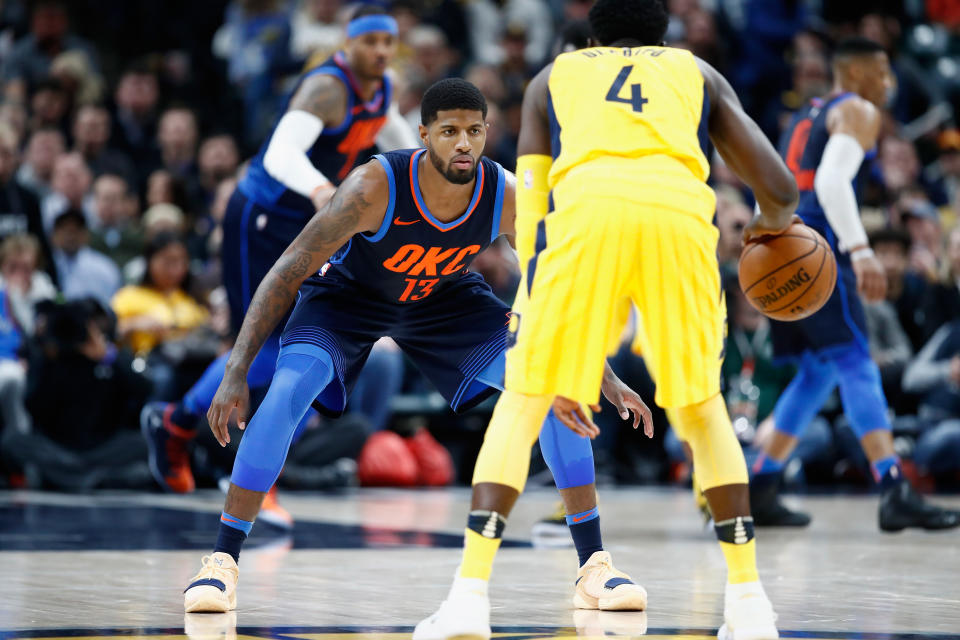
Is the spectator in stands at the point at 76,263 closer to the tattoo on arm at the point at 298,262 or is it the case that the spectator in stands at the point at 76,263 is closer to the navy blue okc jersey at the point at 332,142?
the navy blue okc jersey at the point at 332,142

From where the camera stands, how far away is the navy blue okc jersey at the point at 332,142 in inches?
265

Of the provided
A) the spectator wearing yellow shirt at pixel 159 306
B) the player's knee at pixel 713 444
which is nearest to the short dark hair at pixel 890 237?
the spectator wearing yellow shirt at pixel 159 306

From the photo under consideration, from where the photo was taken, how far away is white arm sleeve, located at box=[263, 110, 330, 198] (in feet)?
20.7

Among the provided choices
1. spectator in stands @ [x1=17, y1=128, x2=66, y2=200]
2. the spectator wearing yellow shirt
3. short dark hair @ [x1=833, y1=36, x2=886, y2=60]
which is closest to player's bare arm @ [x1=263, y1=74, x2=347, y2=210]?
short dark hair @ [x1=833, y1=36, x2=886, y2=60]

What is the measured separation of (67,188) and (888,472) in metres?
7.75

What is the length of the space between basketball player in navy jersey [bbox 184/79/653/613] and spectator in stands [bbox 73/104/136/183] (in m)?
8.25

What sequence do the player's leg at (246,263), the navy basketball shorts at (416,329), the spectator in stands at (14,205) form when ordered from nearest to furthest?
the navy basketball shorts at (416,329) < the player's leg at (246,263) < the spectator in stands at (14,205)

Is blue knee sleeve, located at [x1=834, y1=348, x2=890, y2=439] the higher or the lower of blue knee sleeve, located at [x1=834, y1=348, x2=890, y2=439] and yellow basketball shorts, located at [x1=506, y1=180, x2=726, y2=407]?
the lower

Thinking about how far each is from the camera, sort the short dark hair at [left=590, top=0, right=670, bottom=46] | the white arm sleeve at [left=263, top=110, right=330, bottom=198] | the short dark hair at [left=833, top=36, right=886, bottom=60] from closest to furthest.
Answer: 1. the short dark hair at [left=590, top=0, right=670, bottom=46]
2. the white arm sleeve at [left=263, top=110, right=330, bottom=198]
3. the short dark hair at [left=833, top=36, right=886, bottom=60]

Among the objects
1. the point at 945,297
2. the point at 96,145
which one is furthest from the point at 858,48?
the point at 96,145

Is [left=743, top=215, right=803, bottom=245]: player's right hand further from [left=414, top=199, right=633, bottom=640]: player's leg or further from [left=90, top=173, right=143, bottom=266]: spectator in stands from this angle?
[left=90, top=173, right=143, bottom=266]: spectator in stands

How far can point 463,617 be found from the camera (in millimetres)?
3580

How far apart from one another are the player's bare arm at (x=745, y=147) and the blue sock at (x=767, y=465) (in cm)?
367

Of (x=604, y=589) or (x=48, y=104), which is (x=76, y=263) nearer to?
(x=48, y=104)
